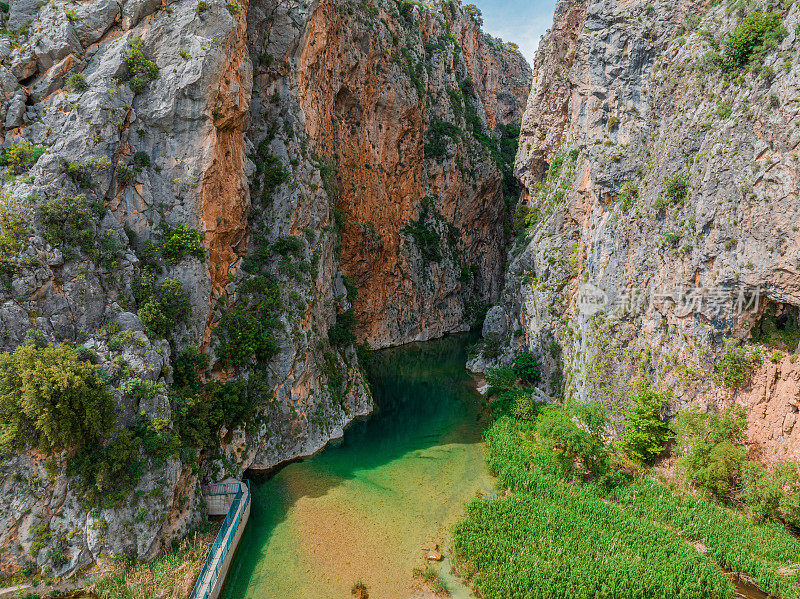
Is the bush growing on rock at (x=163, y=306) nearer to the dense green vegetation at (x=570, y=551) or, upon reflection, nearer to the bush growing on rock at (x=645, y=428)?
the dense green vegetation at (x=570, y=551)

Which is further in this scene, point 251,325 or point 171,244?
point 251,325

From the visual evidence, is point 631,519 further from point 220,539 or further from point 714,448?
point 220,539

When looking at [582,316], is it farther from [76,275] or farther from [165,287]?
[76,275]

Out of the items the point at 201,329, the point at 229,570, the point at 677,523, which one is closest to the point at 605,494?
the point at 677,523

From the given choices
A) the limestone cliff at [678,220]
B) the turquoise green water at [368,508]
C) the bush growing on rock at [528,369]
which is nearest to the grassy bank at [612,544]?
the turquoise green water at [368,508]

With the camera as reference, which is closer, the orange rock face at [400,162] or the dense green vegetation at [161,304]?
the dense green vegetation at [161,304]

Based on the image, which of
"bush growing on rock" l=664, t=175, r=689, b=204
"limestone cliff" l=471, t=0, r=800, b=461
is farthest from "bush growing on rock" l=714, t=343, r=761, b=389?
"bush growing on rock" l=664, t=175, r=689, b=204

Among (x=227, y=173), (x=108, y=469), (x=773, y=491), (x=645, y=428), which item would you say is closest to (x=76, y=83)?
(x=227, y=173)
